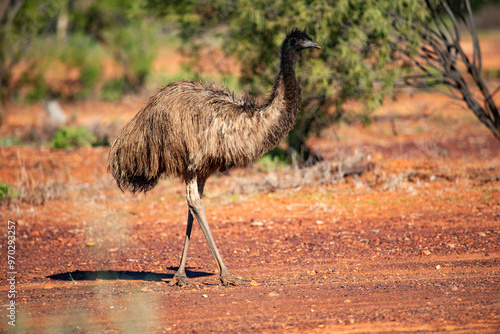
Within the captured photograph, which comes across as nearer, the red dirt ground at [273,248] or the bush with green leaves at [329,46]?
the red dirt ground at [273,248]

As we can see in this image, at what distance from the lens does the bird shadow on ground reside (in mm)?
5608

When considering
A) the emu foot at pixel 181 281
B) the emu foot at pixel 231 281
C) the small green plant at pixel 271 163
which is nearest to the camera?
the emu foot at pixel 231 281

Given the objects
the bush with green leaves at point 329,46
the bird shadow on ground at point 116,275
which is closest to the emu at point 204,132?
the bird shadow on ground at point 116,275

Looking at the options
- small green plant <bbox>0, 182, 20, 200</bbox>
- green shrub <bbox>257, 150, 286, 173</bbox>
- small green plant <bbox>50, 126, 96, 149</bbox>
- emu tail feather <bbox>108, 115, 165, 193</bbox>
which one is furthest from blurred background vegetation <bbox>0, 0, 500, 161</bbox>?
small green plant <bbox>0, 182, 20, 200</bbox>

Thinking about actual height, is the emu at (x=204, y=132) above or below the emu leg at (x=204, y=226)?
above

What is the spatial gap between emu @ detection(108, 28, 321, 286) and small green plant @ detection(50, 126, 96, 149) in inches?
247

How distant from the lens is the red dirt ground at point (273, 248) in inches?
170

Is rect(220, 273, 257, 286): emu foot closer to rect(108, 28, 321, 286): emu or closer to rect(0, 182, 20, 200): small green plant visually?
rect(108, 28, 321, 286): emu

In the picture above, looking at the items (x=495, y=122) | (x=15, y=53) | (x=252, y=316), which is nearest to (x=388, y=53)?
(x=495, y=122)

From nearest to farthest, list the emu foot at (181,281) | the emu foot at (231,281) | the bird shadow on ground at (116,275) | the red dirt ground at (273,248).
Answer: the red dirt ground at (273,248)
the emu foot at (231,281)
the emu foot at (181,281)
the bird shadow on ground at (116,275)

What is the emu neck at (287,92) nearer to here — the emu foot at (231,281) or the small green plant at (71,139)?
the emu foot at (231,281)

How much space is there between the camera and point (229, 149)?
515 centimetres

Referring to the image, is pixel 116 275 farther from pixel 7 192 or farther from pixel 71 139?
pixel 71 139

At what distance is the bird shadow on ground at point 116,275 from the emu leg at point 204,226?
53 centimetres
